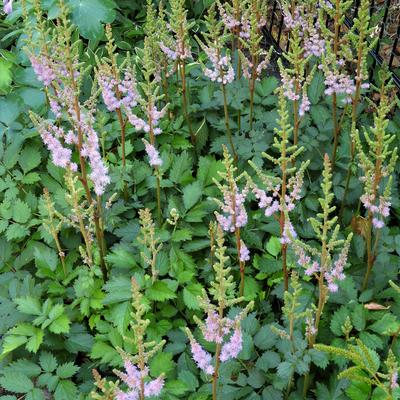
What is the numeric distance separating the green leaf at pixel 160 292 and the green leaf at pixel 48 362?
49cm

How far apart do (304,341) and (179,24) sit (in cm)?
171

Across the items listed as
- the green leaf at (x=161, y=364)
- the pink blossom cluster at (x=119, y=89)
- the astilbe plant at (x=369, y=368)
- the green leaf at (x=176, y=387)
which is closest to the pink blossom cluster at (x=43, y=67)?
the pink blossom cluster at (x=119, y=89)

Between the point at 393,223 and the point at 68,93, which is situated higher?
the point at 68,93

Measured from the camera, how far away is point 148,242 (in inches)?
105

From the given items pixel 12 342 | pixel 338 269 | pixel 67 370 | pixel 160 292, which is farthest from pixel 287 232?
pixel 12 342

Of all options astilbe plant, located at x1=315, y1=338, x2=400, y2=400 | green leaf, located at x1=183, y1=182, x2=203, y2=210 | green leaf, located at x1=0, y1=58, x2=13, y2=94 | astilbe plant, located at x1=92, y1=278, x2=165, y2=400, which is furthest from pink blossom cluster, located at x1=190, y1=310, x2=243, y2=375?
green leaf, located at x1=0, y1=58, x2=13, y2=94

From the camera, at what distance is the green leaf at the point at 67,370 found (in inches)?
94.0

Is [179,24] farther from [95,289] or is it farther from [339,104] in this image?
[95,289]

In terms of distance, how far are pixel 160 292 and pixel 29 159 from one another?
1.20 metres

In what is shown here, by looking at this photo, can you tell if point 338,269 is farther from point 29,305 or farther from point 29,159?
point 29,159

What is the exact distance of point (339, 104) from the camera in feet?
11.3

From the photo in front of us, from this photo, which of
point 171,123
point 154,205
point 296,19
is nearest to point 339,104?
point 296,19

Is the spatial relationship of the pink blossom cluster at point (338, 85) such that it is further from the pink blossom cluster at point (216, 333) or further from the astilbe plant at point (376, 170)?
the pink blossom cluster at point (216, 333)

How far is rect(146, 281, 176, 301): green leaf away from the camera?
250 cm
